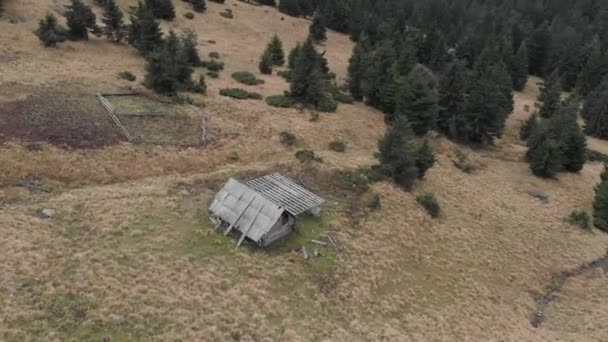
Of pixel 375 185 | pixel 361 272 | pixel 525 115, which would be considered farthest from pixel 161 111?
pixel 525 115

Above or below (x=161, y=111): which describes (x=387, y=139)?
above

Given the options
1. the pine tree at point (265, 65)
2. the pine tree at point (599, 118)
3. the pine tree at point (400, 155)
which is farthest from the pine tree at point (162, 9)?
the pine tree at point (599, 118)

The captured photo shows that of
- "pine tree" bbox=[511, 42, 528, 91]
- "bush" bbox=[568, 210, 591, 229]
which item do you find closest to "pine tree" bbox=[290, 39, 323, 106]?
"bush" bbox=[568, 210, 591, 229]

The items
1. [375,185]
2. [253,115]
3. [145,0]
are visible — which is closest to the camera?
[375,185]

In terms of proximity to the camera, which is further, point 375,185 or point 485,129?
point 485,129

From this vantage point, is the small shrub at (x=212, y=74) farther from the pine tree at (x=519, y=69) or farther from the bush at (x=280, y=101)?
the pine tree at (x=519, y=69)

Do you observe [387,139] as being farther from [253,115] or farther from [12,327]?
[12,327]
